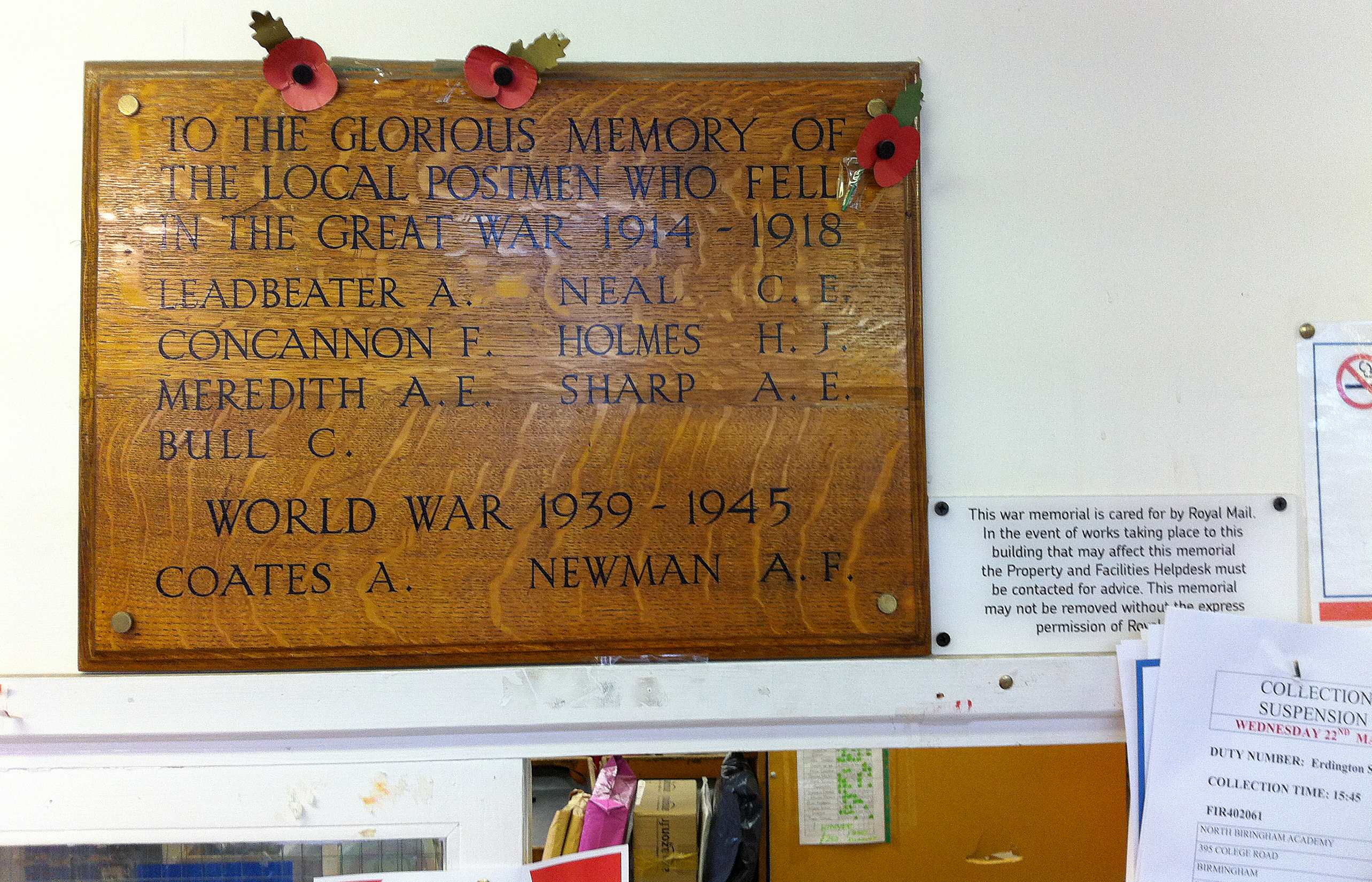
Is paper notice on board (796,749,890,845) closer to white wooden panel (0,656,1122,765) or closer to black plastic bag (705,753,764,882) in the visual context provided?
black plastic bag (705,753,764,882)

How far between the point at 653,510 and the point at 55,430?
2.50 feet

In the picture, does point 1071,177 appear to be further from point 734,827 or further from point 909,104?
point 734,827

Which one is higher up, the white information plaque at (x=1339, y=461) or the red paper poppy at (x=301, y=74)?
the red paper poppy at (x=301, y=74)

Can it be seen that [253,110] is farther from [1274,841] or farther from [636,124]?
[1274,841]

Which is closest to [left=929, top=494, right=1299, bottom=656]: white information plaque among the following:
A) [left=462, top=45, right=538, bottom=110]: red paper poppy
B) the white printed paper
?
the white printed paper

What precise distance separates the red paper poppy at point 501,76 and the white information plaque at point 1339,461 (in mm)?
1076

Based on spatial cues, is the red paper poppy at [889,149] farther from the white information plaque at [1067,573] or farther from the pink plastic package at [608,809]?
the pink plastic package at [608,809]

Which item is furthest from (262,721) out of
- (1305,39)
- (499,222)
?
(1305,39)

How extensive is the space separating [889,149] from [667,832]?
1.25 m

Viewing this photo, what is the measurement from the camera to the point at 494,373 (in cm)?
101

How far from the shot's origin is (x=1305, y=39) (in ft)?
3.50

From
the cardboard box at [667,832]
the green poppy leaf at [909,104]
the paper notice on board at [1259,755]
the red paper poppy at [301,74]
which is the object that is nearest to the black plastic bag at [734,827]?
the cardboard box at [667,832]

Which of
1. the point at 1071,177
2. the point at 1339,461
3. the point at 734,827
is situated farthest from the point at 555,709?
the point at 1339,461

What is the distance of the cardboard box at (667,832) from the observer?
1478mm
